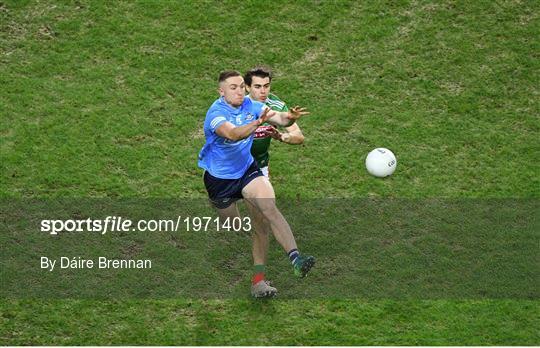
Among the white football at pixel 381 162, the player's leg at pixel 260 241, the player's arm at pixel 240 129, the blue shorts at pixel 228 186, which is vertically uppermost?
the white football at pixel 381 162

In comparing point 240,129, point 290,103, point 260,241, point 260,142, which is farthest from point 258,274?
point 290,103

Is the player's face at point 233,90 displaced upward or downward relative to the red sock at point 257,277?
upward

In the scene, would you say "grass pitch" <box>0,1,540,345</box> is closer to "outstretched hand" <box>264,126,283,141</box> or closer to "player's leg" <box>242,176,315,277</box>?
"player's leg" <box>242,176,315,277</box>

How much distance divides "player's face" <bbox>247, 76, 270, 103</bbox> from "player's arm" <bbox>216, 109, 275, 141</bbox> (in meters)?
0.63

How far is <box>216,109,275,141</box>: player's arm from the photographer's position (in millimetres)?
14312

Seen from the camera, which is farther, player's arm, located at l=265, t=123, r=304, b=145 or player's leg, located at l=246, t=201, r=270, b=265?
player's leg, located at l=246, t=201, r=270, b=265

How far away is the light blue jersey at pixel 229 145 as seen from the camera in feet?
49.2

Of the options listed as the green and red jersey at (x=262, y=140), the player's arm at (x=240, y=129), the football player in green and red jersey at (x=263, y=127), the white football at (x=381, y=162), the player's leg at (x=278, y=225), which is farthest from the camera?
the white football at (x=381, y=162)

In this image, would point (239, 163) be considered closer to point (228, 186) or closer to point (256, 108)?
point (228, 186)

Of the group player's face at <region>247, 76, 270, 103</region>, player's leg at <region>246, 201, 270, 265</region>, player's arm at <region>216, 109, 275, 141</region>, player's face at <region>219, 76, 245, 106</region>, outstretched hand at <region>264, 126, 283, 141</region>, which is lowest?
player's leg at <region>246, 201, 270, 265</region>

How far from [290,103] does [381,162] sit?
2.48 m

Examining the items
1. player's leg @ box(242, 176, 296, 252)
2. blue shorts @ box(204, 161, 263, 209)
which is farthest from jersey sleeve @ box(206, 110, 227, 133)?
player's leg @ box(242, 176, 296, 252)

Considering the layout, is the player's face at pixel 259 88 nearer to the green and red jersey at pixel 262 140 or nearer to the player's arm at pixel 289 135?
the green and red jersey at pixel 262 140

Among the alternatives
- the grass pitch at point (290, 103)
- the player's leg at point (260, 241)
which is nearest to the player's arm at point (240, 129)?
the player's leg at point (260, 241)
